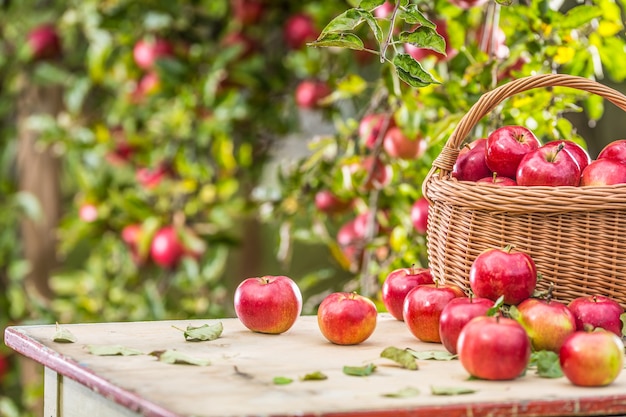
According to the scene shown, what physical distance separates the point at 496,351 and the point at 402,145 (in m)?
1.01

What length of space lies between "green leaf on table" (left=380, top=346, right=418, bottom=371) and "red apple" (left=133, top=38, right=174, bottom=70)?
5.29 ft

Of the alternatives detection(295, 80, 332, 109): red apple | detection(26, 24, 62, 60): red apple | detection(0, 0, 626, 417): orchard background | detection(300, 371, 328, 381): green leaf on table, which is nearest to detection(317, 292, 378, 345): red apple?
detection(300, 371, 328, 381): green leaf on table

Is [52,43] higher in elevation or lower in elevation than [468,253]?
higher

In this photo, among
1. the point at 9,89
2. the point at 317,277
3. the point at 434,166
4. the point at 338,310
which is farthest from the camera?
the point at 9,89

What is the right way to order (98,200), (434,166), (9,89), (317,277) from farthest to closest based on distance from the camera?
(9,89) → (98,200) → (317,277) → (434,166)

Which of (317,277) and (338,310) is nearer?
(338,310)

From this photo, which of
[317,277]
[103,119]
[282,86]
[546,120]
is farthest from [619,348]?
[103,119]

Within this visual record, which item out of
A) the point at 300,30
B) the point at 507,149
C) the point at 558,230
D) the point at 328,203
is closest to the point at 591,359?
the point at 558,230

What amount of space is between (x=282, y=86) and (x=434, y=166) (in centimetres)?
135

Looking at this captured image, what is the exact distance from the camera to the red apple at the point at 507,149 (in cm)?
142

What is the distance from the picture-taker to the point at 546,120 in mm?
1842

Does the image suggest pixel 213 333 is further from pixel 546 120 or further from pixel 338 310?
pixel 546 120

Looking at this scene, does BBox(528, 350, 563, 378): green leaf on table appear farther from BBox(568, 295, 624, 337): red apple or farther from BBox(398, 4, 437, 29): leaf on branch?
BBox(398, 4, 437, 29): leaf on branch

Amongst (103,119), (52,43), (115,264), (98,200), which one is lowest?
(115,264)
